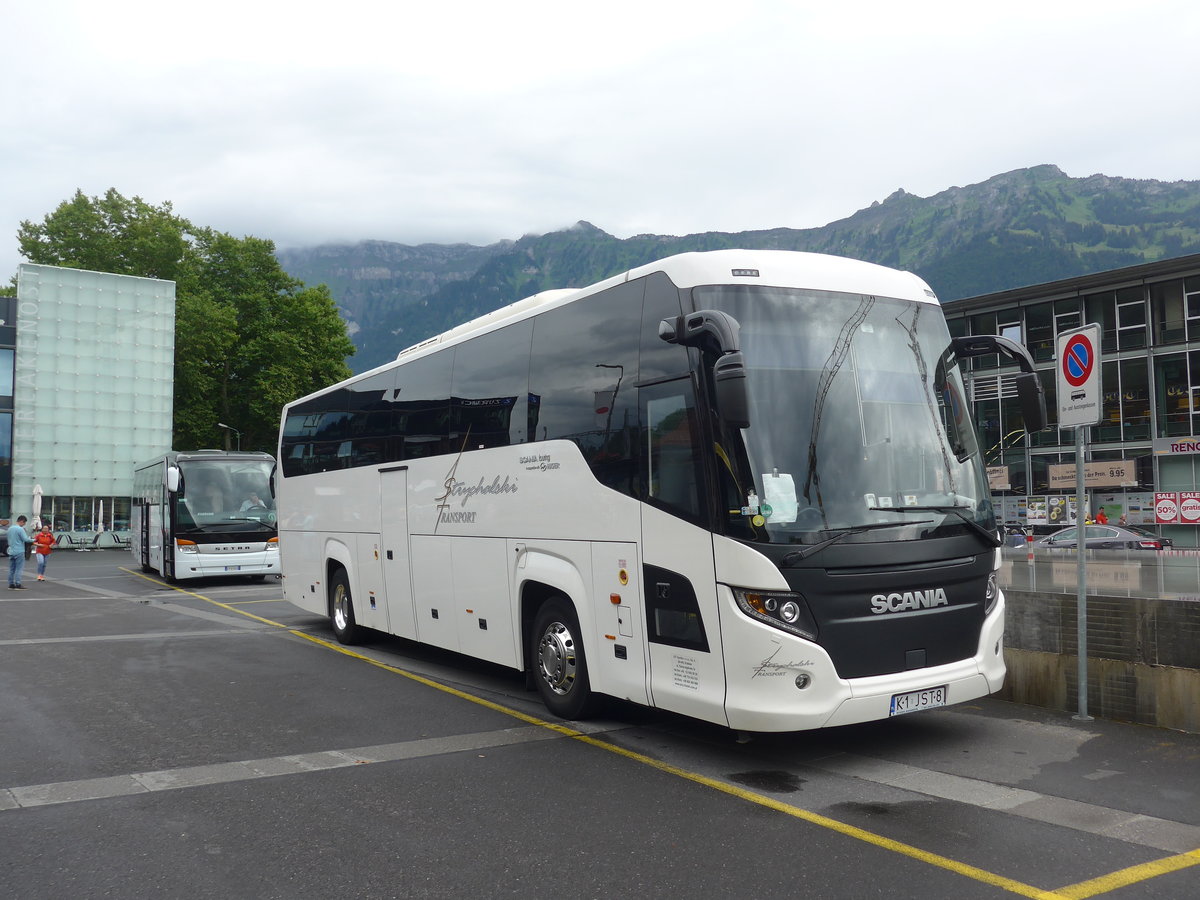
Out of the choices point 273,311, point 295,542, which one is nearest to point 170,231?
point 273,311

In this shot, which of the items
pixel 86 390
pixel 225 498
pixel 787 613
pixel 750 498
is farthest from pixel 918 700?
pixel 86 390

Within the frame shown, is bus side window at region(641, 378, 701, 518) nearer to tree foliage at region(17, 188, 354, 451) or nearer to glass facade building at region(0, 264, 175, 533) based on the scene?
glass facade building at region(0, 264, 175, 533)

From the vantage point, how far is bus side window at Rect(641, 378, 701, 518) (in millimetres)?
6664

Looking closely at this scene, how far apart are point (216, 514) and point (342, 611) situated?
12.5 meters

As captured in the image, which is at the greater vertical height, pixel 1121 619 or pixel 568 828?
pixel 1121 619

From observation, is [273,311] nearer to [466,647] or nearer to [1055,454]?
[1055,454]

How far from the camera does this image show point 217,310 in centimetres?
5050

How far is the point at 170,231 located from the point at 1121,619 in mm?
53346

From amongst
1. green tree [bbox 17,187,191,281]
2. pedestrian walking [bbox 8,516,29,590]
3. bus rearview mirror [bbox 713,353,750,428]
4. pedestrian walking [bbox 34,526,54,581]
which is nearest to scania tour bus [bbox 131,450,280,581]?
pedestrian walking [bbox 8,516,29,590]

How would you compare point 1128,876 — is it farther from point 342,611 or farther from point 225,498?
point 225,498

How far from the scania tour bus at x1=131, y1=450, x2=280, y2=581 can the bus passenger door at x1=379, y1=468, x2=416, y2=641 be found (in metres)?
13.6

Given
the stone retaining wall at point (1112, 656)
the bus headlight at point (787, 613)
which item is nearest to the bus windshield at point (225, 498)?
the stone retaining wall at point (1112, 656)

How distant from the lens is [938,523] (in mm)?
6746

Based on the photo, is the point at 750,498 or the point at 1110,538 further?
the point at 1110,538
